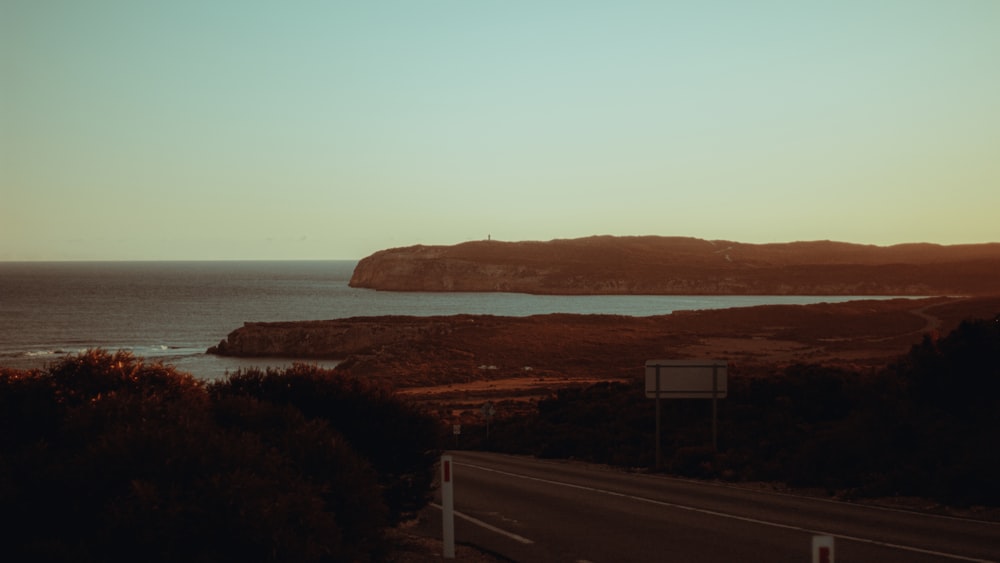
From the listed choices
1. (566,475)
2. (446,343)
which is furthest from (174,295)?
(566,475)

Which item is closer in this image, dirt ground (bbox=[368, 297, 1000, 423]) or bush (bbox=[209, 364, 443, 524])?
bush (bbox=[209, 364, 443, 524])

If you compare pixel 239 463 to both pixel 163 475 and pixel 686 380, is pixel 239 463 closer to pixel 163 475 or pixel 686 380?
pixel 163 475

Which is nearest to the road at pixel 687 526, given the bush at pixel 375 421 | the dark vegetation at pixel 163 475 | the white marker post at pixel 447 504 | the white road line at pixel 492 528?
the white road line at pixel 492 528

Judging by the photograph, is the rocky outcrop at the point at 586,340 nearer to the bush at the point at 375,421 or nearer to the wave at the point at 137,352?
the wave at the point at 137,352

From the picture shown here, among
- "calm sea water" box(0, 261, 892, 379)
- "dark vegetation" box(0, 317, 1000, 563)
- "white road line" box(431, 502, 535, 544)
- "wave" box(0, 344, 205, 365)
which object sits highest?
"dark vegetation" box(0, 317, 1000, 563)

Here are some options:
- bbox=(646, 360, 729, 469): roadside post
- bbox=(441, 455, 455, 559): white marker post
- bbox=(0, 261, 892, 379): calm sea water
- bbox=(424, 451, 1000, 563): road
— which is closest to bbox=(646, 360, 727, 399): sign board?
bbox=(646, 360, 729, 469): roadside post

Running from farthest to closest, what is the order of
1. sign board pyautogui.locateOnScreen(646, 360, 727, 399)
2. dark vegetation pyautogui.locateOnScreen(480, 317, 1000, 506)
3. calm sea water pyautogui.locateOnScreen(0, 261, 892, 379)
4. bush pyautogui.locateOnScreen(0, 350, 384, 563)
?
calm sea water pyautogui.locateOnScreen(0, 261, 892, 379), sign board pyautogui.locateOnScreen(646, 360, 727, 399), dark vegetation pyautogui.locateOnScreen(480, 317, 1000, 506), bush pyautogui.locateOnScreen(0, 350, 384, 563)

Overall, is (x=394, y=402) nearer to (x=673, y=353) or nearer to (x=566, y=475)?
(x=566, y=475)

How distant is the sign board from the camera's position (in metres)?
18.5

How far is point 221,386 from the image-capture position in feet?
32.2

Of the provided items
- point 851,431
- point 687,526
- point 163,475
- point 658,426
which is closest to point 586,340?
point 658,426

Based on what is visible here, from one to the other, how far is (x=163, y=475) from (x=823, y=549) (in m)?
4.19

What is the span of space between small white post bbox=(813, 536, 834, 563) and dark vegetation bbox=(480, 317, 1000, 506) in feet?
31.3

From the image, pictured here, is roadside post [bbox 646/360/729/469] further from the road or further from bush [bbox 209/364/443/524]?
bush [bbox 209/364/443/524]
